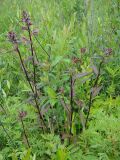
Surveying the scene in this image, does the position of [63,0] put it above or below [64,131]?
above

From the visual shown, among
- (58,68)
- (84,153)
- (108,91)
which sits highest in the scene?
(58,68)

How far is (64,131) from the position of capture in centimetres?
200

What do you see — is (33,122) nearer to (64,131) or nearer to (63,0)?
(64,131)

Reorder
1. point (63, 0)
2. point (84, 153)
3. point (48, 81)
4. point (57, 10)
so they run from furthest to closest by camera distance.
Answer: point (63, 0) < point (57, 10) < point (48, 81) < point (84, 153)

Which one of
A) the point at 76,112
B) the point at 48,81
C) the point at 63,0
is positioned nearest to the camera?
the point at 48,81

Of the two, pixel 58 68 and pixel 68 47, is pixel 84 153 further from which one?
pixel 68 47

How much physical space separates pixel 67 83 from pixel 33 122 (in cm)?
34

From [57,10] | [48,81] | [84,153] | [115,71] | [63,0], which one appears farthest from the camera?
[63,0]

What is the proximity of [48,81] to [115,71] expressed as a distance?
559 mm

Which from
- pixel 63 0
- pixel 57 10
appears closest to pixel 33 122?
pixel 57 10

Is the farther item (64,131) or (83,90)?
(83,90)

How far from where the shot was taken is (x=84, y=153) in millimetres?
1782

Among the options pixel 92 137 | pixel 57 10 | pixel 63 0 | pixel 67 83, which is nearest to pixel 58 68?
pixel 67 83

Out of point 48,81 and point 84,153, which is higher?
point 48,81
